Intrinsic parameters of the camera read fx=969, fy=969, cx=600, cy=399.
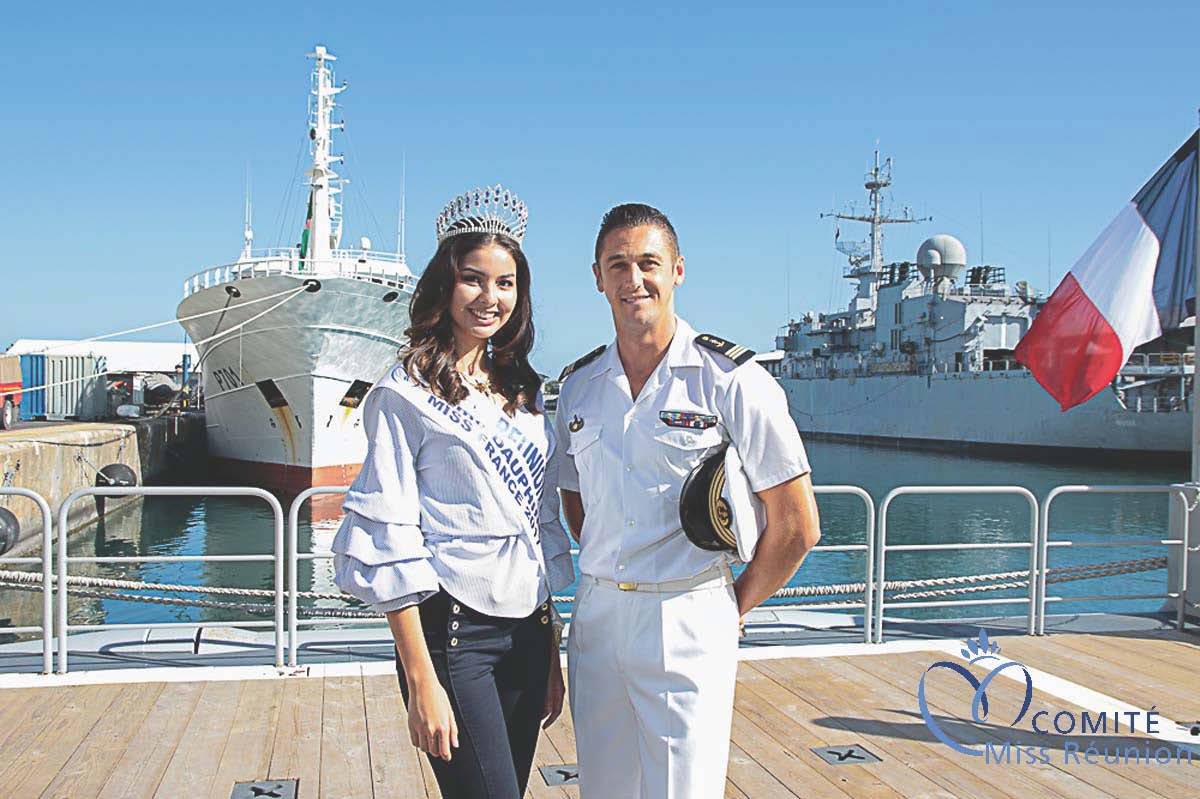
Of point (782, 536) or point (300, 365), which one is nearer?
point (782, 536)

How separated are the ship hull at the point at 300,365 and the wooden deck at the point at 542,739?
62.5 feet

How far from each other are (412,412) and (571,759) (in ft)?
6.95

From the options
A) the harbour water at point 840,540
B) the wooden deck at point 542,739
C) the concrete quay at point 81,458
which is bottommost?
the harbour water at point 840,540

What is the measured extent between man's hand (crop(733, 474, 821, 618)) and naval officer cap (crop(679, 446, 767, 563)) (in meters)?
0.07

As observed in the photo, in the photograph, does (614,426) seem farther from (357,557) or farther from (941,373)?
(941,373)

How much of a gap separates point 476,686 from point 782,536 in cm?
75

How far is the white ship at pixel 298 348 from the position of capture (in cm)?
2289

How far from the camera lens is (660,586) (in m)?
2.14

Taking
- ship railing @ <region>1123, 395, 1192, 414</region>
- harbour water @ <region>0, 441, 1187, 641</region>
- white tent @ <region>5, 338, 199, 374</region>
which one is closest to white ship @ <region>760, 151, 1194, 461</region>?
ship railing @ <region>1123, 395, 1192, 414</region>

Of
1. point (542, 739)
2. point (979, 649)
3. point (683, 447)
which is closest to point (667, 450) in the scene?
point (683, 447)

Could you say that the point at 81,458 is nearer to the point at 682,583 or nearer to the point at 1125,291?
the point at 1125,291

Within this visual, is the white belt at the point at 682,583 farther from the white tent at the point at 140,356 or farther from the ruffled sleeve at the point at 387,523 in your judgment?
the white tent at the point at 140,356

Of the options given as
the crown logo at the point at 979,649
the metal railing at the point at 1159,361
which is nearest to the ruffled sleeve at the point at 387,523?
the crown logo at the point at 979,649

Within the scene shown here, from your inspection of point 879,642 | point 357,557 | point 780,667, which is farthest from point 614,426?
point 879,642
